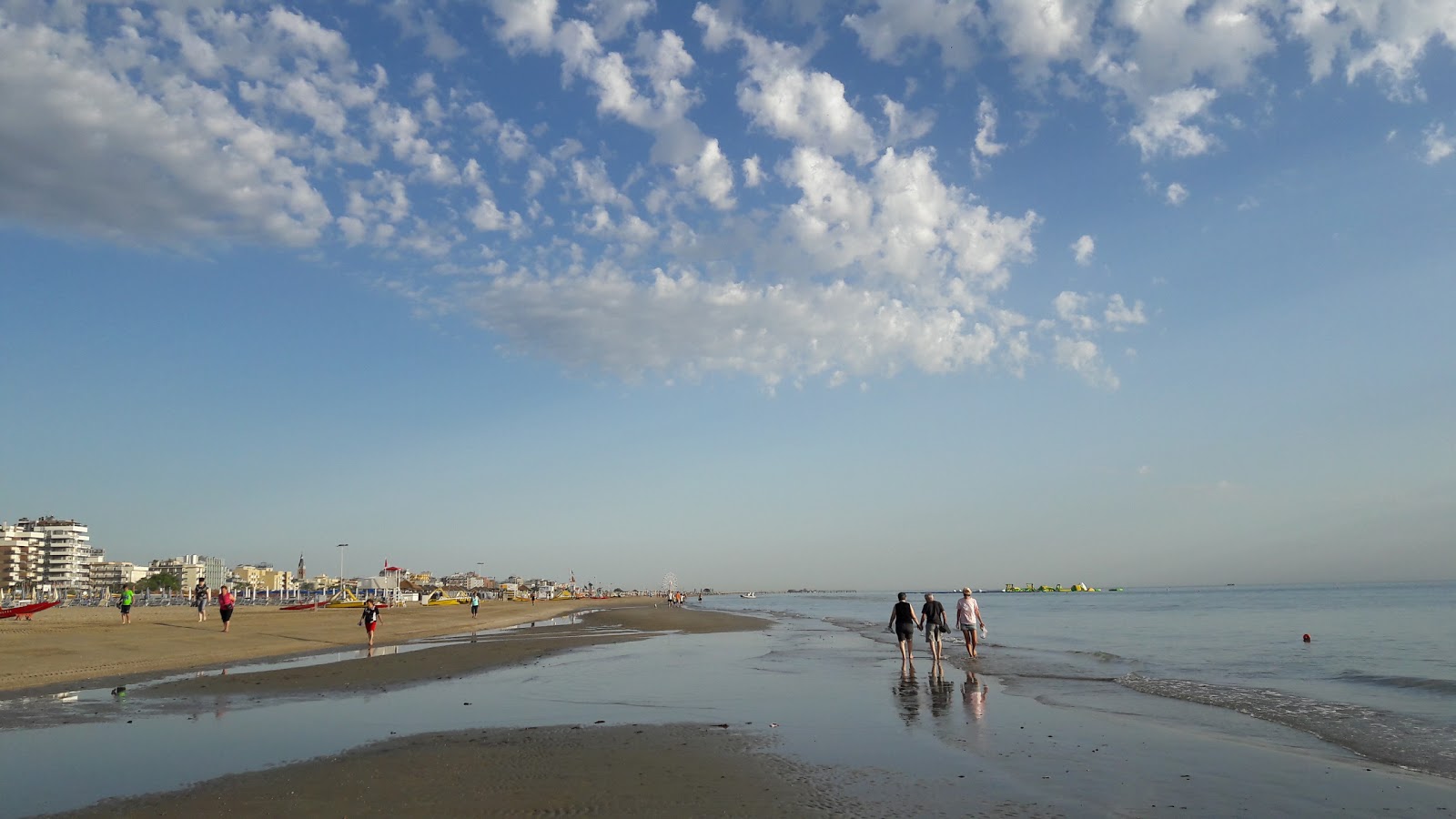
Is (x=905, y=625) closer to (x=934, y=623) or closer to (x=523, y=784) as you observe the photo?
(x=934, y=623)

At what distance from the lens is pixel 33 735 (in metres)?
11.3

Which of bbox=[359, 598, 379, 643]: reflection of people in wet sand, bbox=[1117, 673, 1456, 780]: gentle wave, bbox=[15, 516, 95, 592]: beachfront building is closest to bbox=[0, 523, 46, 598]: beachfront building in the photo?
bbox=[15, 516, 95, 592]: beachfront building

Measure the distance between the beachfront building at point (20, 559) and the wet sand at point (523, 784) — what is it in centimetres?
16919

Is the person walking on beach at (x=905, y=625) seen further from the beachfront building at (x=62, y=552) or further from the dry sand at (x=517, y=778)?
the beachfront building at (x=62, y=552)

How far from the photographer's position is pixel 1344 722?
47.6 feet

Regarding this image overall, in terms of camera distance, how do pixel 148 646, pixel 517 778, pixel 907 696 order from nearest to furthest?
pixel 517 778 < pixel 907 696 < pixel 148 646

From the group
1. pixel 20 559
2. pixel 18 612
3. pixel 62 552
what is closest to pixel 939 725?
pixel 18 612

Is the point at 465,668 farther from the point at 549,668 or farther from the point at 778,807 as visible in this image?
the point at 778,807

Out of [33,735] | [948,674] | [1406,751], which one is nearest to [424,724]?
[33,735]

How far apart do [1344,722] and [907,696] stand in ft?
25.5

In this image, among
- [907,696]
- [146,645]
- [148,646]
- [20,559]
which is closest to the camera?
[907,696]

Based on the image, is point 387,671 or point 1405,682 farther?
point 387,671

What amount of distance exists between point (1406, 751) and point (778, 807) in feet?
34.1

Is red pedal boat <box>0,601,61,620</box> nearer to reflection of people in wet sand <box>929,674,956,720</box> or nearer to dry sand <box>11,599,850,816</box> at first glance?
dry sand <box>11,599,850,816</box>
